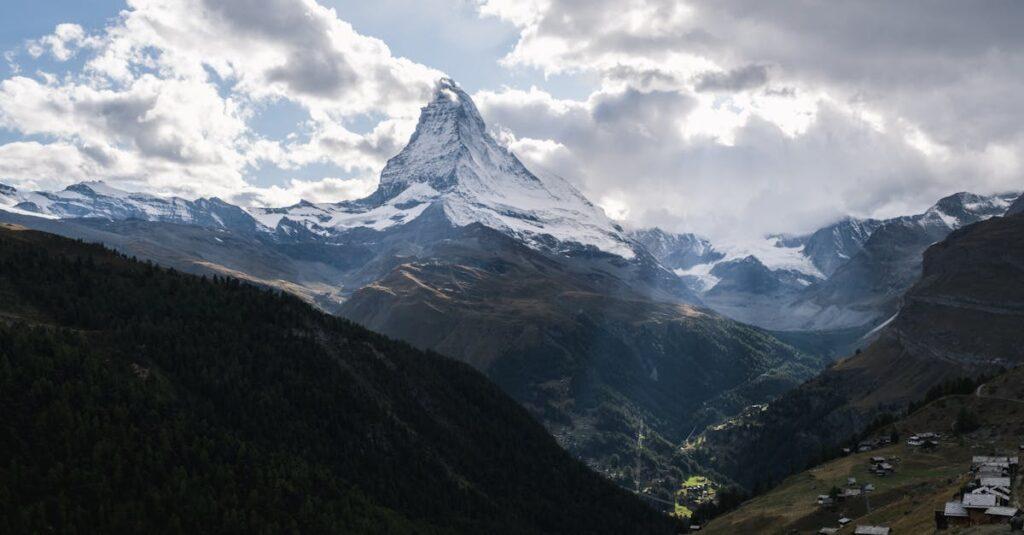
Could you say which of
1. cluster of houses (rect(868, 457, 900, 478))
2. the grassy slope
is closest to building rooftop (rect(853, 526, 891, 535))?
the grassy slope

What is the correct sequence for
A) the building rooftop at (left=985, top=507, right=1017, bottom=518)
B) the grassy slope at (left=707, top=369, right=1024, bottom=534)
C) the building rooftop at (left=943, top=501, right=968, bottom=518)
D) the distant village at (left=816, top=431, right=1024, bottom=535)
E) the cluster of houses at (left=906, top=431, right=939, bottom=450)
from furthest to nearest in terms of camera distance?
the cluster of houses at (left=906, top=431, right=939, bottom=450)
the grassy slope at (left=707, top=369, right=1024, bottom=534)
the building rooftop at (left=943, top=501, right=968, bottom=518)
the distant village at (left=816, top=431, right=1024, bottom=535)
the building rooftop at (left=985, top=507, right=1017, bottom=518)

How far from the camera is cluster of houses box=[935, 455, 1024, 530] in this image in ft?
293

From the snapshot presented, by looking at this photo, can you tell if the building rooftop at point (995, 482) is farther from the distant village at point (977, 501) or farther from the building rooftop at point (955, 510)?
the building rooftop at point (955, 510)

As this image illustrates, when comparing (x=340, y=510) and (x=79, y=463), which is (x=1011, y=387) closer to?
(x=340, y=510)

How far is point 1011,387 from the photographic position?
18975cm

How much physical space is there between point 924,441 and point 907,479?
90.6 feet

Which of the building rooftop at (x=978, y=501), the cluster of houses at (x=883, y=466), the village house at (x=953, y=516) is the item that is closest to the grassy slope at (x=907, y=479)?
the cluster of houses at (x=883, y=466)

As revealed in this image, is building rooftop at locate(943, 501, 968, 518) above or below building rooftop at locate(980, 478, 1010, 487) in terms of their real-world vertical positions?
below

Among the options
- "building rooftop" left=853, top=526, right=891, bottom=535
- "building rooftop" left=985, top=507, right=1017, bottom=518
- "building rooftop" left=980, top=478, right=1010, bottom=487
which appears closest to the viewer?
"building rooftop" left=985, top=507, right=1017, bottom=518

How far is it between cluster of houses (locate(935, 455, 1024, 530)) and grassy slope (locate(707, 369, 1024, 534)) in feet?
23.0

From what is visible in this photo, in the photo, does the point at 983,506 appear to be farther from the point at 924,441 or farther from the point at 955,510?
the point at 924,441

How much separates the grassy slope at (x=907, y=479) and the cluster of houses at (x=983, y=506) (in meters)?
7.01

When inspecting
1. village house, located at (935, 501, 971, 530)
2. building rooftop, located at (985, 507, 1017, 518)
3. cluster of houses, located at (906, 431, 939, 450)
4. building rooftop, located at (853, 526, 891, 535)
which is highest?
cluster of houses, located at (906, 431, 939, 450)

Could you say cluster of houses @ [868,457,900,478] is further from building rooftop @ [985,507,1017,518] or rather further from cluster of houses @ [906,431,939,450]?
building rooftop @ [985,507,1017,518]
